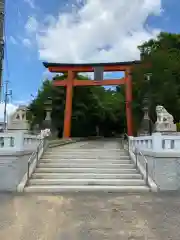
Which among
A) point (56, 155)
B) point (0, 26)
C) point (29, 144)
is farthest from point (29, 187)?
point (0, 26)

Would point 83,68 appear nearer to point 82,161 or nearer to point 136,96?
point 136,96

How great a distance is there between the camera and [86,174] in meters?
8.27

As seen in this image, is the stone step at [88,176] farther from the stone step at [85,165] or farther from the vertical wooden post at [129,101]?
the vertical wooden post at [129,101]

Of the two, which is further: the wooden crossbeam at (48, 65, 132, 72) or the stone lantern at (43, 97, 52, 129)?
the stone lantern at (43, 97, 52, 129)

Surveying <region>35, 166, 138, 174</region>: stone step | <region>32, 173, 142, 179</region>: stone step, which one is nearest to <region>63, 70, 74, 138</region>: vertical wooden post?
<region>35, 166, 138, 174</region>: stone step

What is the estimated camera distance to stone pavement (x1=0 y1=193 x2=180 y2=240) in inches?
158

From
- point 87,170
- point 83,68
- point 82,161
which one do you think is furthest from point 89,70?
point 87,170

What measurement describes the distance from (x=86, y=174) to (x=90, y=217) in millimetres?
3428

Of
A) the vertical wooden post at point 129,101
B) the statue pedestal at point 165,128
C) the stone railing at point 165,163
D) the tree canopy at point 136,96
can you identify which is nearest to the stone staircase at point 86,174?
the stone railing at point 165,163

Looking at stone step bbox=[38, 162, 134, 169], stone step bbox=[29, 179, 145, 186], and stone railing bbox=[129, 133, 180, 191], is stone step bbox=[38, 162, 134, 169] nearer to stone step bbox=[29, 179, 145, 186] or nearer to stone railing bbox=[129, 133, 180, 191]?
stone step bbox=[29, 179, 145, 186]

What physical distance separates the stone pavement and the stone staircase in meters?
0.57

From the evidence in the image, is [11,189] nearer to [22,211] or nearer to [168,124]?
[22,211]

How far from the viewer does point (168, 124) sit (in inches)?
467

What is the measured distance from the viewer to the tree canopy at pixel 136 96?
1809cm
